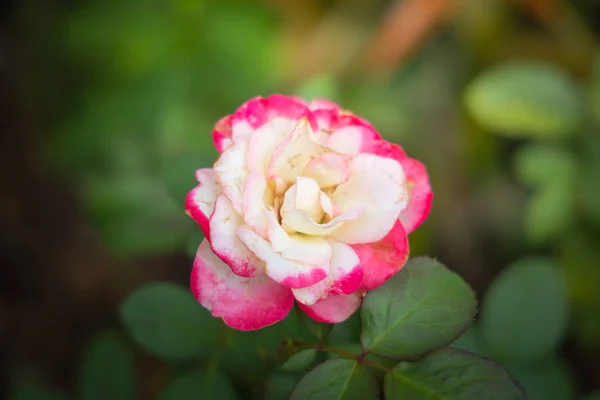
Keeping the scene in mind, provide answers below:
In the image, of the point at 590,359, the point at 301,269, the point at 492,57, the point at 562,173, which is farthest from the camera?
the point at 492,57

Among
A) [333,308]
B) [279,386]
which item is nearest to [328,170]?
[333,308]

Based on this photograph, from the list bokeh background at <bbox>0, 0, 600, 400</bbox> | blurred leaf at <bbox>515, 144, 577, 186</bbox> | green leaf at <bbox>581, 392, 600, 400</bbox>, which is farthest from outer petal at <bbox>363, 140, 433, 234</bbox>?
bokeh background at <bbox>0, 0, 600, 400</bbox>

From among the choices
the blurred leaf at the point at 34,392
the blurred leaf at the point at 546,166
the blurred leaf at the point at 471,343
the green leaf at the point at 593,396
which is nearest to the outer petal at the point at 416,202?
the blurred leaf at the point at 471,343

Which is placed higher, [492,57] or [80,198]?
[492,57]

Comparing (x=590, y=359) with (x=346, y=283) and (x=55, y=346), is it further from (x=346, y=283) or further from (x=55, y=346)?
(x=55, y=346)

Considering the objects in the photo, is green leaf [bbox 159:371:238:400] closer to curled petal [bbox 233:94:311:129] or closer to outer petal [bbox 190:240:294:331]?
outer petal [bbox 190:240:294:331]

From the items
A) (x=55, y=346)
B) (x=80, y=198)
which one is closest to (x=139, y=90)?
(x=80, y=198)
